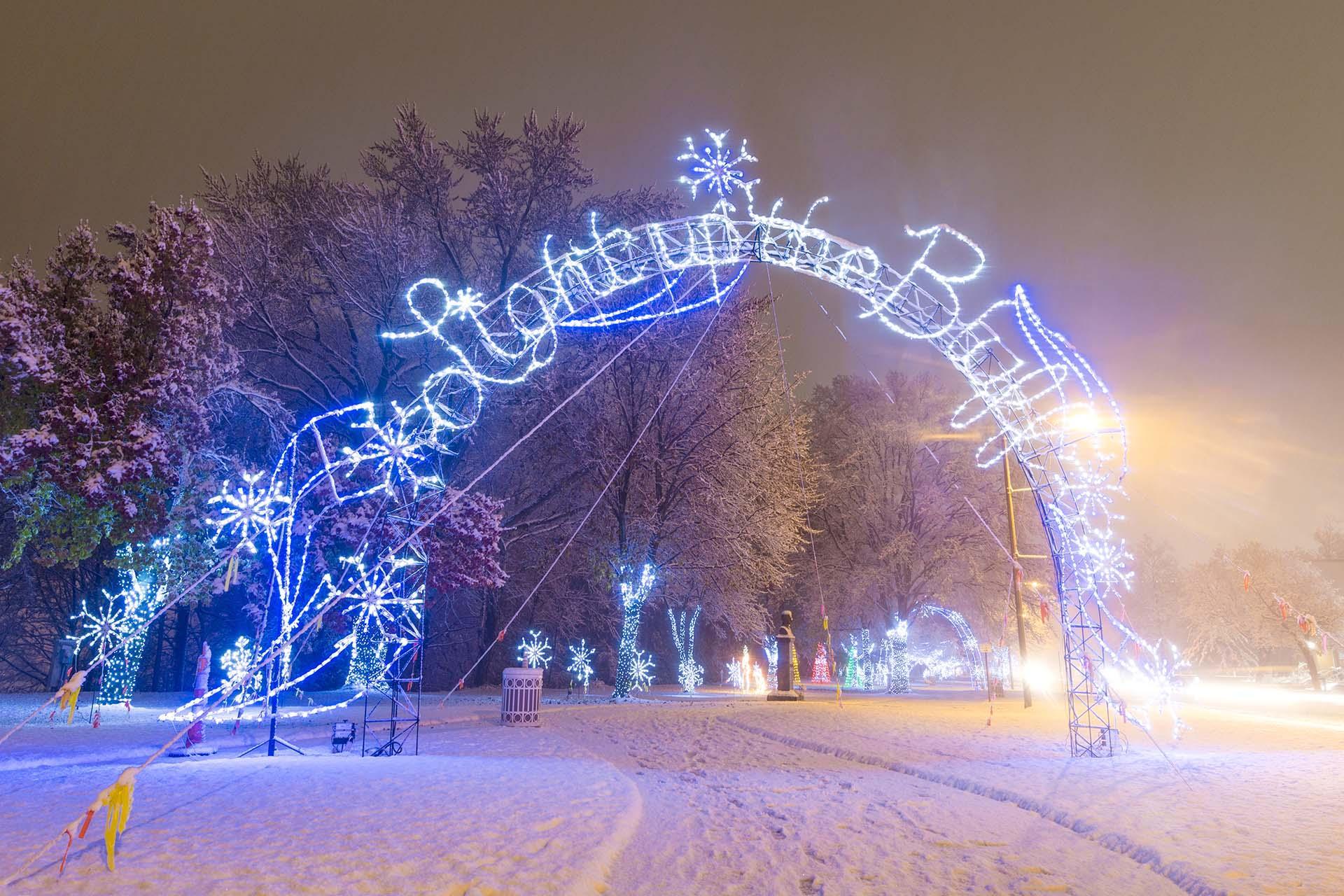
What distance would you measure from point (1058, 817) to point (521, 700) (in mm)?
10139

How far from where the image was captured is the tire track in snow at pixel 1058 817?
520cm

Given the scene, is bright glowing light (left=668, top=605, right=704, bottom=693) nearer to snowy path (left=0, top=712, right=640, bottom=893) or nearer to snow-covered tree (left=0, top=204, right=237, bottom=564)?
snow-covered tree (left=0, top=204, right=237, bottom=564)

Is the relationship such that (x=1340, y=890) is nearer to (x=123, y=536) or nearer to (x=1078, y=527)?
(x=1078, y=527)

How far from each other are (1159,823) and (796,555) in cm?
2505

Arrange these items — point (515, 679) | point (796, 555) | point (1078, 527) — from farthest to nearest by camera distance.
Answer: point (796, 555)
point (515, 679)
point (1078, 527)

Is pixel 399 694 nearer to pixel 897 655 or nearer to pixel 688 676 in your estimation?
pixel 688 676

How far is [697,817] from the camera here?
24.1 feet

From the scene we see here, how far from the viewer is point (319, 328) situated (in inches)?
910

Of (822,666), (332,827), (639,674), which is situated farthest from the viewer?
(822,666)

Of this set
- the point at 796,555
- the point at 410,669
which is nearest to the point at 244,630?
the point at 410,669

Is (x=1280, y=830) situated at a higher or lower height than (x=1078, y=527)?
lower

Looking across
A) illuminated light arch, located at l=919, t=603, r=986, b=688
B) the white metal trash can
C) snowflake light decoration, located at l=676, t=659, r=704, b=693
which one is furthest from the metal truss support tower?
illuminated light arch, located at l=919, t=603, r=986, b=688

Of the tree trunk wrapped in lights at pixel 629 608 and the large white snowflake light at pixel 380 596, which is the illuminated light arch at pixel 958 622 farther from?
the large white snowflake light at pixel 380 596

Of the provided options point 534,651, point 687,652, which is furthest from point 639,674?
point 687,652
